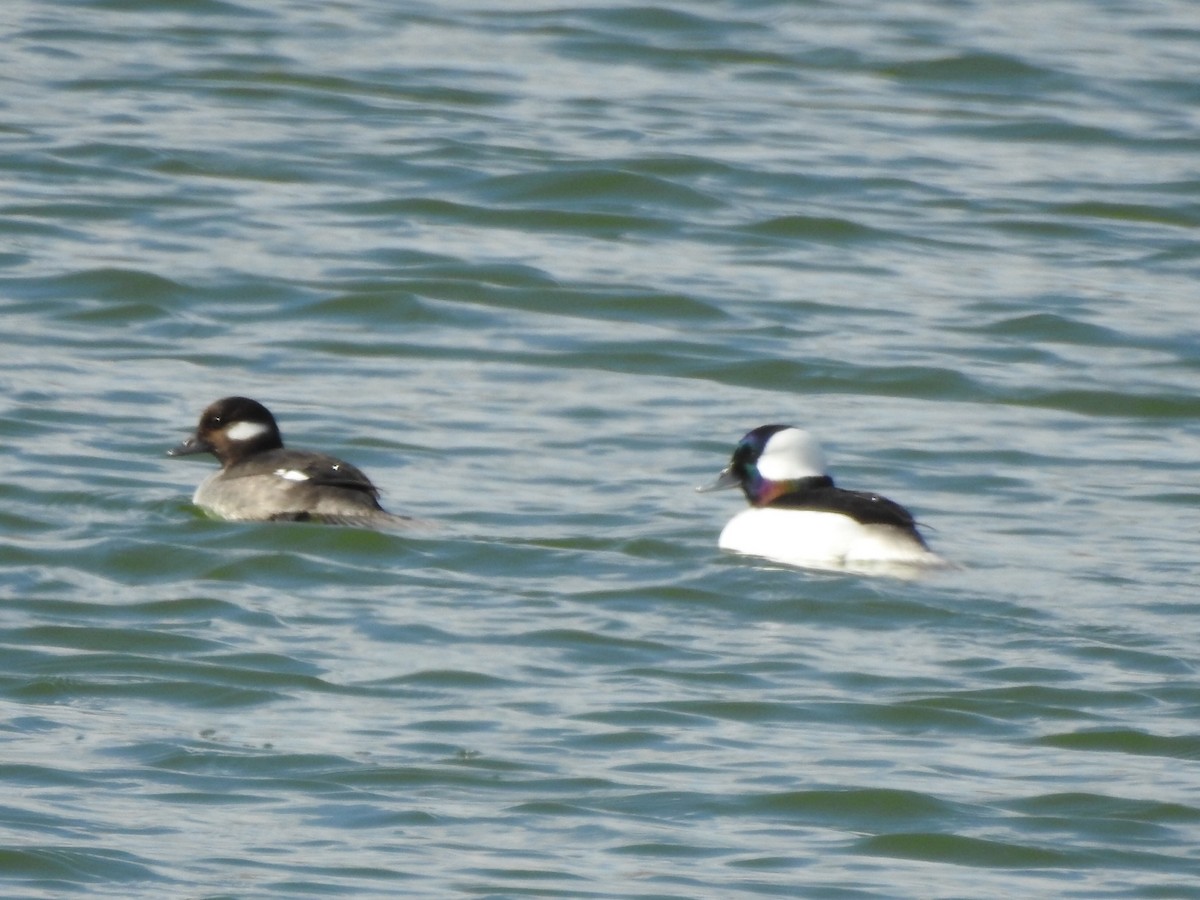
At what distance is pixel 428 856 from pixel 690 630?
260cm

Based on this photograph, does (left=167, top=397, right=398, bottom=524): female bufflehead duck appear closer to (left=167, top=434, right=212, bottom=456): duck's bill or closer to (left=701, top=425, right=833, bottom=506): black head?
(left=167, top=434, right=212, bottom=456): duck's bill

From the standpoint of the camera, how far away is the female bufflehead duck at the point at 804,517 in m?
10.4

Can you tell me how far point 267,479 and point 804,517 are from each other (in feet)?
7.27

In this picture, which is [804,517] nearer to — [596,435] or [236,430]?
[596,435]

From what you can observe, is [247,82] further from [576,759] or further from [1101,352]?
[576,759]

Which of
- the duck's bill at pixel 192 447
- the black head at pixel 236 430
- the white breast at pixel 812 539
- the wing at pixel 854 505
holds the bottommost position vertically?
the white breast at pixel 812 539

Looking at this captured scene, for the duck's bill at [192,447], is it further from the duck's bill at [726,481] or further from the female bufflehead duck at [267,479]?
the duck's bill at [726,481]

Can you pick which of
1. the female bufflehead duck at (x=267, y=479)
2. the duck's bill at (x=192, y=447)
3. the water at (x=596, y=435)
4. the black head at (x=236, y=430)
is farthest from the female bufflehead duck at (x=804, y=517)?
the duck's bill at (x=192, y=447)

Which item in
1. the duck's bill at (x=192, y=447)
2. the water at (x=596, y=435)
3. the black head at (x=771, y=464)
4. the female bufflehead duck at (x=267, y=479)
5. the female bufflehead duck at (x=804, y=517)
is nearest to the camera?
the water at (x=596, y=435)

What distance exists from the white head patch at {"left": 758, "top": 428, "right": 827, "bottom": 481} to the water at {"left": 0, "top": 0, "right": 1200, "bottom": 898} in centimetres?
45

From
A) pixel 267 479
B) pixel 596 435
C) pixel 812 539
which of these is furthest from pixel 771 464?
pixel 267 479

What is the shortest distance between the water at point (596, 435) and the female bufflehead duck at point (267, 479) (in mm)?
177

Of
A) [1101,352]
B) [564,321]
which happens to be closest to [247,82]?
[564,321]

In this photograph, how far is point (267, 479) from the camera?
428 inches
